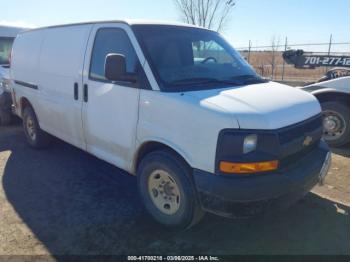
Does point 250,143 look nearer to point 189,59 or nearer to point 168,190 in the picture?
point 168,190

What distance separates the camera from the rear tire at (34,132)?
5.89m

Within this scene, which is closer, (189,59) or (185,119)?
(185,119)

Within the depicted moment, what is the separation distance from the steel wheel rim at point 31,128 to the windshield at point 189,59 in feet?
10.8

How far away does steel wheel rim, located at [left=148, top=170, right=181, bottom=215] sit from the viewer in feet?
11.0

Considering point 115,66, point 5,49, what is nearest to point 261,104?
point 115,66

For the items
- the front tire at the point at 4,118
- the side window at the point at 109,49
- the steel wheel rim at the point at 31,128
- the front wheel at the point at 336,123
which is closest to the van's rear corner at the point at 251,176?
the side window at the point at 109,49

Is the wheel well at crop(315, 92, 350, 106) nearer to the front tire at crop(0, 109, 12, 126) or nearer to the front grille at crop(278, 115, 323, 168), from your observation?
the front grille at crop(278, 115, 323, 168)

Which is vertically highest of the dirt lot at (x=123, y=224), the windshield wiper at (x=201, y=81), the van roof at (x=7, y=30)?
the van roof at (x=7, y=30)

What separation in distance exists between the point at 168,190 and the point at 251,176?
95cm

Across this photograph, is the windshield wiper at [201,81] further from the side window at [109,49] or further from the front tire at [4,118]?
the front tire at [4,118]

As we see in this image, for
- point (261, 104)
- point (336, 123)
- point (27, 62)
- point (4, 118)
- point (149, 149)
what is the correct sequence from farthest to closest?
point (4, 118)
point (336, 123)
point (27, 62)
point (149, 149)
point (261, 104)

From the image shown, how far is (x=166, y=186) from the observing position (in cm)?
345

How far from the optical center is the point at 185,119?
9.95 feet

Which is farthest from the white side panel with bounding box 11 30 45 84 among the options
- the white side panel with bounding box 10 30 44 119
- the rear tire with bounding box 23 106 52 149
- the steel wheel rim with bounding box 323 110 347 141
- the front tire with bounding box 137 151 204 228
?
the steel wheel rim with bounding box 323 110 347 141
